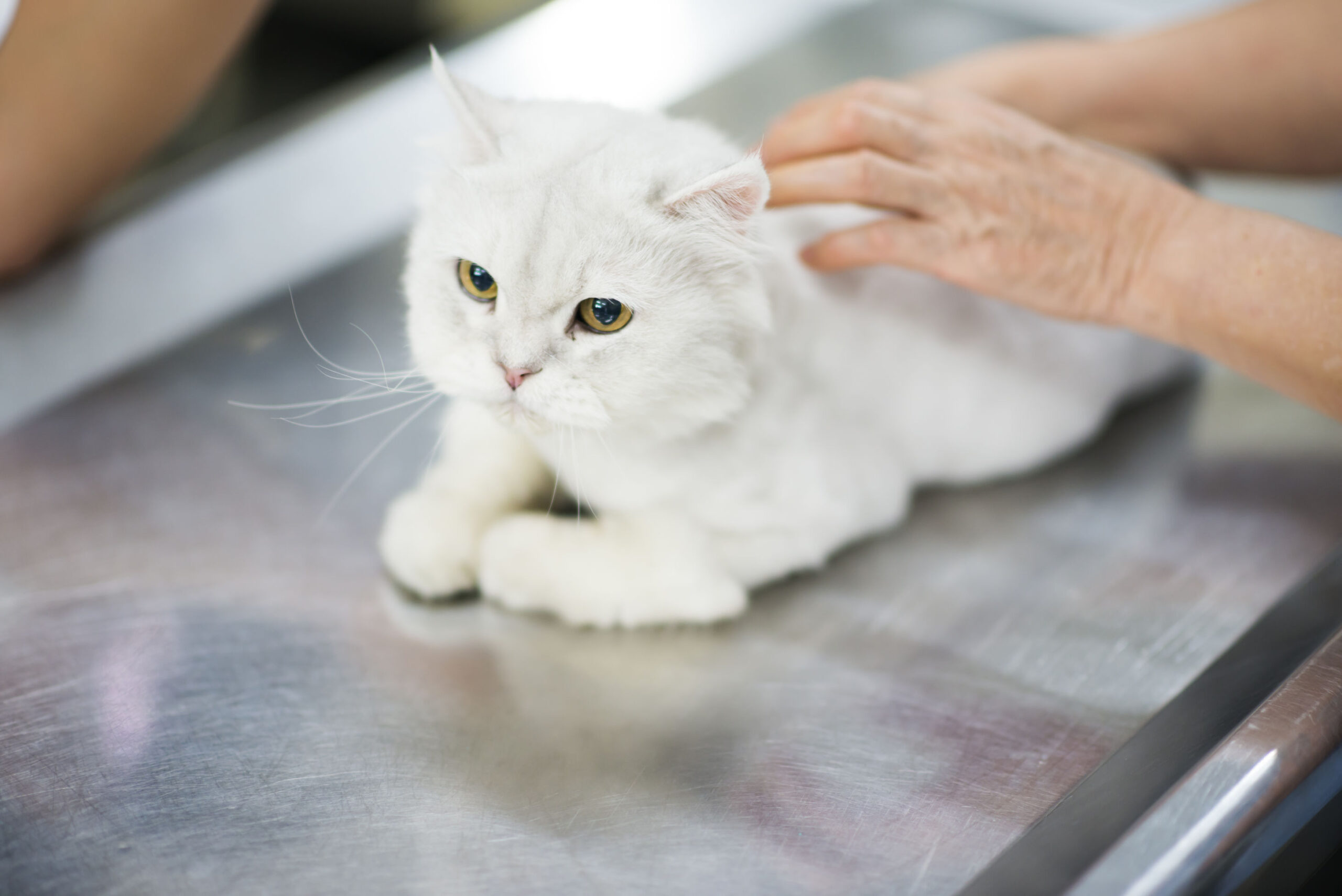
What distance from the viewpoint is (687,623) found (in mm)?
1172

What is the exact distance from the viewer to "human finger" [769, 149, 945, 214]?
1122 millimetres

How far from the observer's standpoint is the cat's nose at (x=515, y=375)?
3.11 ft

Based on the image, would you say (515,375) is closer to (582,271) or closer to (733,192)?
(582,271)

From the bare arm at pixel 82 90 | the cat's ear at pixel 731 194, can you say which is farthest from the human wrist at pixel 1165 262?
the bare arm at pixel 82 90

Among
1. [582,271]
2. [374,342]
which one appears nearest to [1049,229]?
[582,271]

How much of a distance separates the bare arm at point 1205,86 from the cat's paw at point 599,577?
2.69 feet

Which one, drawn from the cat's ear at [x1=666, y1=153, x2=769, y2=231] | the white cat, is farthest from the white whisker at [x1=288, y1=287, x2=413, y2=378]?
the cat's ear at [x1=666, y1=153, x2=769, y2=231]

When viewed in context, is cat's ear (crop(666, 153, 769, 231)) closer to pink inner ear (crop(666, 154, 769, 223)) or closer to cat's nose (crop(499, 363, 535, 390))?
pink inner ear (crop(666, 154, 769, 223))

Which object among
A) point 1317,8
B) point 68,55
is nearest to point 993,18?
point 1317,8

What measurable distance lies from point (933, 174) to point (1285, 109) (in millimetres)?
681

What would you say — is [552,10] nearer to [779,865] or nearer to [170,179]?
[170,179]

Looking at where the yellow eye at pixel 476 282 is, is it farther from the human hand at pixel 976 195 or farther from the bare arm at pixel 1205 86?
the bare arm at pixel 1205 86

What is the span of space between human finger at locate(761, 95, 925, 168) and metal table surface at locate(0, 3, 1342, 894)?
0.47m

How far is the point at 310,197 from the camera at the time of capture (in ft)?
5.46
